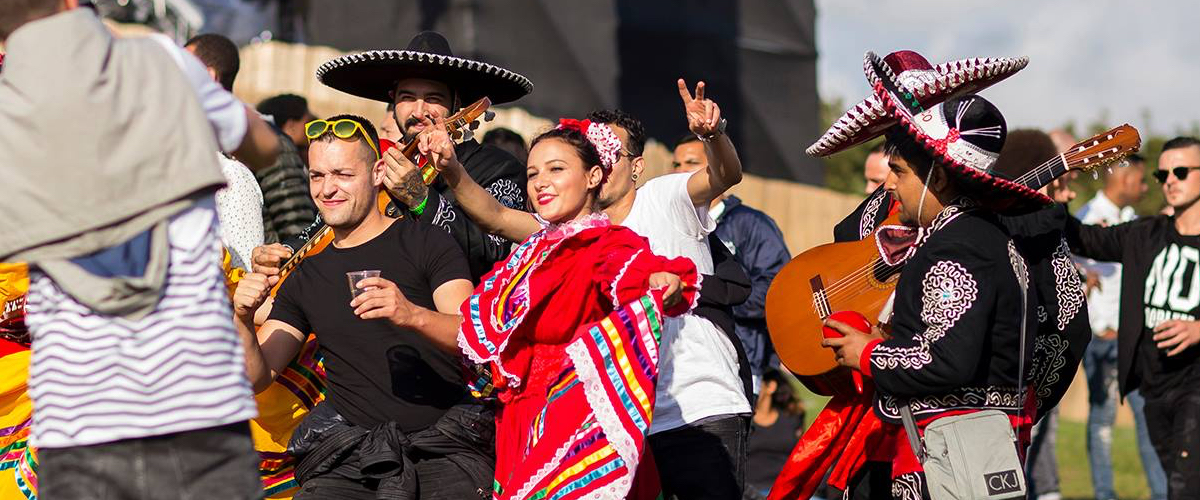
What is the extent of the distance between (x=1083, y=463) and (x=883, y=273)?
31.3ft

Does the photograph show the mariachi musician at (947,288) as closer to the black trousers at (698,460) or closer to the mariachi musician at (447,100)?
the black trousers at (698,460)

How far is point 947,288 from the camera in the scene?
473cm

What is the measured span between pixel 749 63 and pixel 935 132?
51.4 ft

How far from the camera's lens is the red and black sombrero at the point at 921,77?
16.6 ft

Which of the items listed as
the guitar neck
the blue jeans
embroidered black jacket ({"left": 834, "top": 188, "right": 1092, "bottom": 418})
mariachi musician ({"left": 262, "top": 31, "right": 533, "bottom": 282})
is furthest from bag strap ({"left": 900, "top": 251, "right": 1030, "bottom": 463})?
the blue jeans

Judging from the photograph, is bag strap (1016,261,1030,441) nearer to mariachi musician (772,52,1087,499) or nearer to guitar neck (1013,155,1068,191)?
mariachi musician (772,52,1087,499)

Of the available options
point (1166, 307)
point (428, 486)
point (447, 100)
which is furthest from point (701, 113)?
point (1166, 307)

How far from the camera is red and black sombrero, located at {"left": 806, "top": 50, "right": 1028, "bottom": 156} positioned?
507 cm

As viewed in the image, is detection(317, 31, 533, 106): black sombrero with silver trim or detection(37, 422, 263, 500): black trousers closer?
detection(37, 422, 263, 500): black trousers

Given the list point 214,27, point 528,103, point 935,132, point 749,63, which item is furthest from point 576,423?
point 749,63

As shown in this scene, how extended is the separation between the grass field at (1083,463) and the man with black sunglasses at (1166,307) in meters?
4.14

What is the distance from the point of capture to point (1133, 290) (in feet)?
26.5

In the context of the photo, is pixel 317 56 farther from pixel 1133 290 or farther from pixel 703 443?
pixel 703 443

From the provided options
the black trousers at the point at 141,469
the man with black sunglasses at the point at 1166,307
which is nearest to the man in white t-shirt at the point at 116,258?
the black trousers at the point at 141,469
